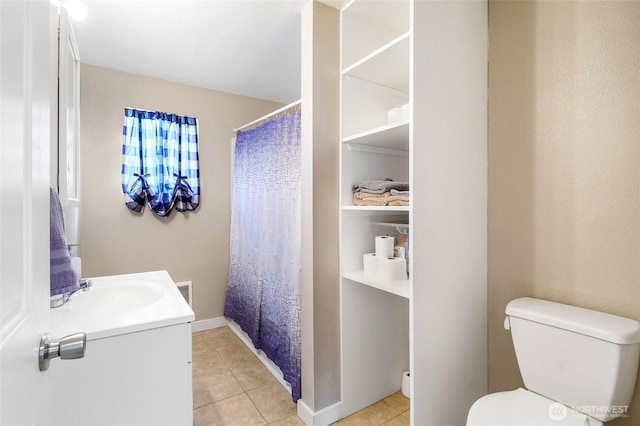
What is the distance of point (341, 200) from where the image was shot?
1742 millimetres

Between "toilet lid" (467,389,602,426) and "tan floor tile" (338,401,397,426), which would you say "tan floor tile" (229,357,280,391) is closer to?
"tan floor tile" (338,401,397,426)

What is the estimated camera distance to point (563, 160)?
129 cm

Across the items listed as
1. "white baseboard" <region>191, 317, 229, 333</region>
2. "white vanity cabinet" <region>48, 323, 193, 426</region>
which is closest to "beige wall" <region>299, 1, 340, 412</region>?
"white vanity cabinet" <region>48, 323, 193, 426</region>

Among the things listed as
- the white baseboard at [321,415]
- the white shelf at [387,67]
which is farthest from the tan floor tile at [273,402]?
the white shelf at [387,67]

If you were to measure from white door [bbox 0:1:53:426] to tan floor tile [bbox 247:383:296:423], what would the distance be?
4.64 feet

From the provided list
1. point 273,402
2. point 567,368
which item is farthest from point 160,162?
point 567,368

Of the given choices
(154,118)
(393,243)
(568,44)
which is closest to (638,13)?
(568,44)

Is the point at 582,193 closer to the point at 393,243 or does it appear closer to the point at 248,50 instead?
the point at 393,243

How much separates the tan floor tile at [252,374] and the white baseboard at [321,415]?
0.42 m

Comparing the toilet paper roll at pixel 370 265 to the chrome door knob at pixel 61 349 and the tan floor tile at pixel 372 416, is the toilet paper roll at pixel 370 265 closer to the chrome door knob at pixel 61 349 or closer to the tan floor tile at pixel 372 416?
the tan floor tile at pixel 372 416

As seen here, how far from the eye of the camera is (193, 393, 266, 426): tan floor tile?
5.65ft

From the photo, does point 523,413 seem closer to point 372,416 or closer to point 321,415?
point 372,416

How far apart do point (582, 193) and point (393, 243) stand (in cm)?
83

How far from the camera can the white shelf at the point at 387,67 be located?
140 cm
